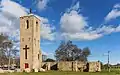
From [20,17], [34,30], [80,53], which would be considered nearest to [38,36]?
[34,30]

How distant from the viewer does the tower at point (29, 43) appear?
166 feet

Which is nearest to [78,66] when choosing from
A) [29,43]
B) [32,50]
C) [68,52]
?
[32,50]

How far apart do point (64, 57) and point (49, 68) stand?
2561cm

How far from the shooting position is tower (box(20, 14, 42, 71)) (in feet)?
166

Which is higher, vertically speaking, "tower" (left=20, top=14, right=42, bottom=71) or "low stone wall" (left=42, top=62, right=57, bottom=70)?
"tower" (left=20, top=14, right=42, bottom=71)

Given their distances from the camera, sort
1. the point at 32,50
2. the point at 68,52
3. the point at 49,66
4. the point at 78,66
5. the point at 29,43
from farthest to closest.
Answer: the point at 68,52 < the point at 49,66 < the point at 78,66 < the point at 29,43 < the point at 32,50

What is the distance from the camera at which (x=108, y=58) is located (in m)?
59.1

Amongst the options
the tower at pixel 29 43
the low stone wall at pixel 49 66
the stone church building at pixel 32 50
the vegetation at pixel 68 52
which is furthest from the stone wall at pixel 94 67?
the vegetation at pixel 68 52

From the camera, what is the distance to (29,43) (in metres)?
51.1

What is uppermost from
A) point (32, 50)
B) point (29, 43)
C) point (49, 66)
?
point (29, 43)

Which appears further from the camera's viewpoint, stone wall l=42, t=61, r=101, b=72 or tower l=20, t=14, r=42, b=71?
stone wall l=42, t=61, r=101, b=72

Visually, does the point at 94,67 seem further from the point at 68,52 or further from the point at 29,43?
the point at 68,52

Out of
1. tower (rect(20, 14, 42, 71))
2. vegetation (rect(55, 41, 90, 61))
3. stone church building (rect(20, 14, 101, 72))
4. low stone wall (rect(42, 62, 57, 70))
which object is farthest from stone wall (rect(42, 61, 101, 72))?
vegetation (rect(55, 41, 90, 61))

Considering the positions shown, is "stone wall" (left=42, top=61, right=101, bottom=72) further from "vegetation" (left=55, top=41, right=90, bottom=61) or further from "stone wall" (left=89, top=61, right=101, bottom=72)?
"vegetation" (left=55, top=41, right=90, bottom=61)
